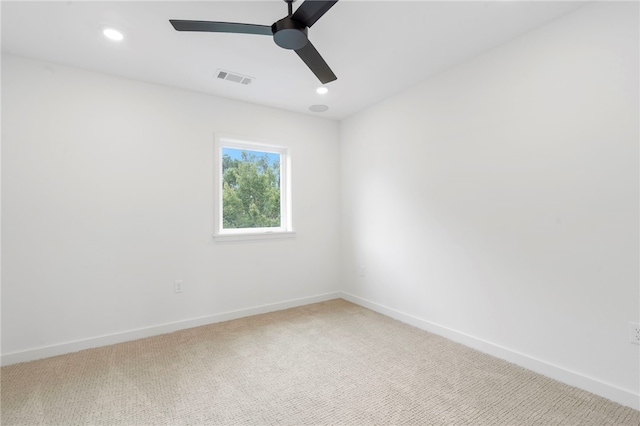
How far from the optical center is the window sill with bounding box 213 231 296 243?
3.32 metres

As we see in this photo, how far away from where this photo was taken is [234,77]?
2875mm

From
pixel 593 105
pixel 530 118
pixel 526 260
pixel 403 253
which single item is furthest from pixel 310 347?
pixel 593 105

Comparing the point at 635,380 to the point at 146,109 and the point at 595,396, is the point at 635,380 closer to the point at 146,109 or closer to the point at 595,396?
the point at 595,396

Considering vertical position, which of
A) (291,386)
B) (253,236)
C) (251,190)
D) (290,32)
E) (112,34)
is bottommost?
(291,386)

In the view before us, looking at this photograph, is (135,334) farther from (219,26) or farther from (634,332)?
(634,332)

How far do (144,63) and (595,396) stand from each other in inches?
160

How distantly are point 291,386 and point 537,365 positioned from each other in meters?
1.76

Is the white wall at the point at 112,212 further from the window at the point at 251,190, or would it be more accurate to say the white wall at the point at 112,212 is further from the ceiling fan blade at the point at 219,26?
the ceiling fan blade at the point at 219,26

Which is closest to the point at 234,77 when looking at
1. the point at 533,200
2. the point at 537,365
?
the point at 533,200

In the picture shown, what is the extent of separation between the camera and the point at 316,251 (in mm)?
3986

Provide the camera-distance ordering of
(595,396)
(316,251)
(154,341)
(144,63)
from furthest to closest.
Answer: (316,251) → (154,341) → (144,63) → (595,396)

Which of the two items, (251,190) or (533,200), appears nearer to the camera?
(533,200)

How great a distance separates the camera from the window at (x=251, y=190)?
11.3 feet

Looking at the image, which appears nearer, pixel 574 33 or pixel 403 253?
pixel 574 33
